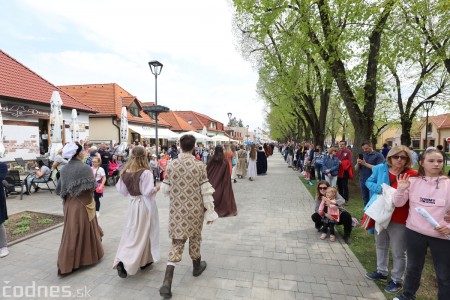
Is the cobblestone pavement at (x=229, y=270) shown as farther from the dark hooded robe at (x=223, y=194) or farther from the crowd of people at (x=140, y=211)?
the dark hooded robe at (x=223, y=194)

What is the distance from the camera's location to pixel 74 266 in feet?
12.0

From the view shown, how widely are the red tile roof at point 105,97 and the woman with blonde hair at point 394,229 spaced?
2240cm

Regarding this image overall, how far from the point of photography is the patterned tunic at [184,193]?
Result: 320cm

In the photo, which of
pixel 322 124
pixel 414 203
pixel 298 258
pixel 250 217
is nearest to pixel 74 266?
pixel 298 258

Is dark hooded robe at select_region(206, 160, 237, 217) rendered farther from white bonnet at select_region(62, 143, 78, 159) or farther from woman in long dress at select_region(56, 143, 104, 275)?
A: white bonnet at select_region(62, 143, 78, 159)

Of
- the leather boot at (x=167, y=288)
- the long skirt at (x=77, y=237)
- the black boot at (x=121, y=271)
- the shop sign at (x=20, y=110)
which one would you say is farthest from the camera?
the shop sign at (x=20, y=110)

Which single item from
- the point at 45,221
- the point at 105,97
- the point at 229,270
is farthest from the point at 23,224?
the point at 105,97

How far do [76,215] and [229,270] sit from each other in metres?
2.40

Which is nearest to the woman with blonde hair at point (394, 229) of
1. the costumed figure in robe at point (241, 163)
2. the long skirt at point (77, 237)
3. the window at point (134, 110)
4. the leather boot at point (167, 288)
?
the leather boot at point (167, 288)

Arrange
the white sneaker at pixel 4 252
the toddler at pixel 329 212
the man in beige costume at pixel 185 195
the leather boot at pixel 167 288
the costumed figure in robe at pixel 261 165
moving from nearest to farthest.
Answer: the leather boot at pixel 167 288 < the man in beige costume at pixel 185 195 < the white sneaker at pixel 4 252 < the toddler at pixel 329 212 < the costumed figure in robe at pixel 261 165

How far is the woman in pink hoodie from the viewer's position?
2535 millimetres

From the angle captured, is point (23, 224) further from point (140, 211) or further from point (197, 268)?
point (197, 268)

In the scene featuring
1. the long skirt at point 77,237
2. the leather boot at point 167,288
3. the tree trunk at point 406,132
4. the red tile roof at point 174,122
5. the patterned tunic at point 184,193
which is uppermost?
the red tile roof at point 174,122

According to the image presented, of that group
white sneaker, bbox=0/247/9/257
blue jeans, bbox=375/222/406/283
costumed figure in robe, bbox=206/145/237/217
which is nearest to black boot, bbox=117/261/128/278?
costumed figure in robe, bbox=206/145/237/217
